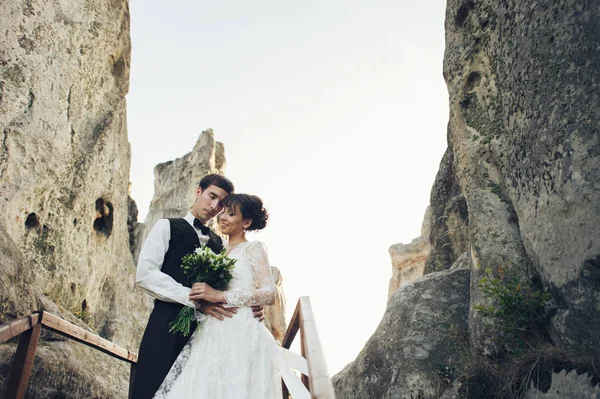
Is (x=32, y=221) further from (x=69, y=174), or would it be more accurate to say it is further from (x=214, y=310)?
(x=214, y=310)

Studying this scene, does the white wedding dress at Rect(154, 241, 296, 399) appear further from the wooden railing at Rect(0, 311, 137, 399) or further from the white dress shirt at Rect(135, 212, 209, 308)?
the wooden railing at Rect(0, 311, 137, 399)

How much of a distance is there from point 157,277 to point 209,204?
87 cm

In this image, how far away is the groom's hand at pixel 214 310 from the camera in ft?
11.3

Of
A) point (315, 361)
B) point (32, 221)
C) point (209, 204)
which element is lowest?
point (315, 361)

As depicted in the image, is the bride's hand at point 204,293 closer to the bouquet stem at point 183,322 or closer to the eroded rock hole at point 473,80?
the bouquet stem at point 183,322

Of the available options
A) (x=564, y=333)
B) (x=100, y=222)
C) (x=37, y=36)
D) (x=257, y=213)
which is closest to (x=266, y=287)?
(x=257, y=213)

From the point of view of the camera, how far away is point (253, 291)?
3.54m

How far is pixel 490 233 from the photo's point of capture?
19.7 ft

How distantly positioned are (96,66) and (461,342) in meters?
10.7

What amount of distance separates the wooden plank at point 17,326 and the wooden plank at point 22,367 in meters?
0.05

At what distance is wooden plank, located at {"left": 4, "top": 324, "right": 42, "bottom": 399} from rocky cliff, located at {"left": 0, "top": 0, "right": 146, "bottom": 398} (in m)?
0.83

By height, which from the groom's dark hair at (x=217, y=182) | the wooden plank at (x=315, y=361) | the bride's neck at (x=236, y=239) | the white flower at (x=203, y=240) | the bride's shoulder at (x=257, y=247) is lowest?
the wooden plank at (x=315, y=361)

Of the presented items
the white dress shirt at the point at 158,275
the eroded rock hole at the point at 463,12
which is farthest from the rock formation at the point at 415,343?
the eroded rock hole at the point at 463,12

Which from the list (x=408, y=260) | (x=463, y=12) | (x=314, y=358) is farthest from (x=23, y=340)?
(x=408, y=260)
